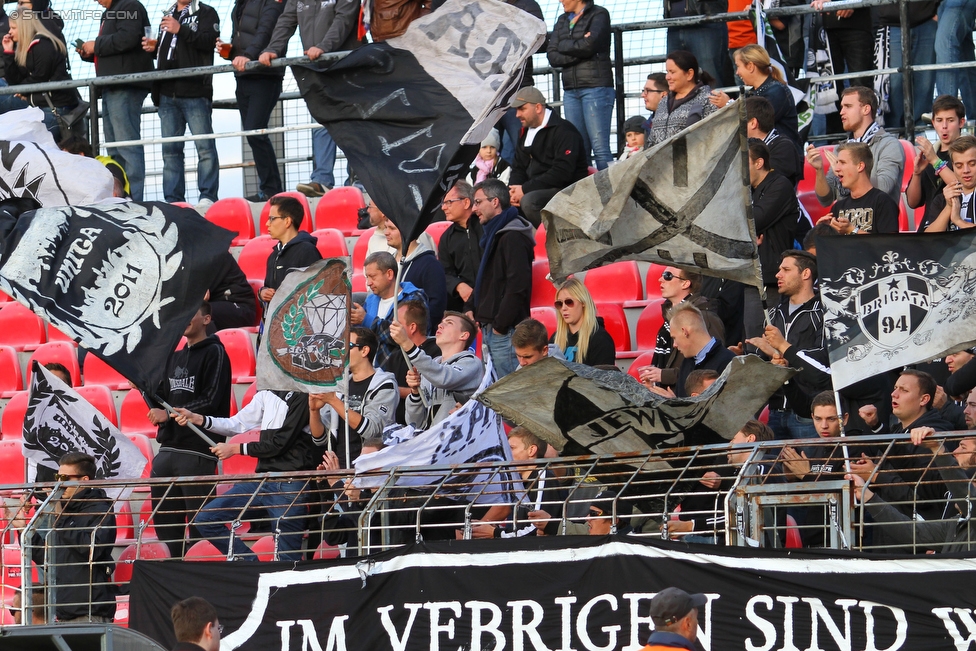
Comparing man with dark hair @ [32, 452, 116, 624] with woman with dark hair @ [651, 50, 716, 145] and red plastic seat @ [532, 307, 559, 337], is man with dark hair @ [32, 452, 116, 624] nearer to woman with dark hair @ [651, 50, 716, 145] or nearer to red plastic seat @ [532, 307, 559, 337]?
red plastic seat @ [532, 307, 559, 337]

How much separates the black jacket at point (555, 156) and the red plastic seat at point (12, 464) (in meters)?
4.09

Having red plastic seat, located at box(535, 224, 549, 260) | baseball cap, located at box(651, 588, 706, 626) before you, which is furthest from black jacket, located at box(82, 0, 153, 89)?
baseball cap, located at box(651, 588, 706, 626)

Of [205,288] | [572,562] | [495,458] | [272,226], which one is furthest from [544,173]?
[572,562]

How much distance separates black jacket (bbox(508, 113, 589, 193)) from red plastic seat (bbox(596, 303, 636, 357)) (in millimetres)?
1168

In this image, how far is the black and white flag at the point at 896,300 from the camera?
284 inches

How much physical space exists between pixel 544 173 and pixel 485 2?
9.33 feet

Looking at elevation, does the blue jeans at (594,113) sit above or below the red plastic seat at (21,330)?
above

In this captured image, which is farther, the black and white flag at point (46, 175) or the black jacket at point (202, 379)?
the black and white flag at point (46, 175)

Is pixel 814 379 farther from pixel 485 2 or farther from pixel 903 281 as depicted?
pixel 485 2

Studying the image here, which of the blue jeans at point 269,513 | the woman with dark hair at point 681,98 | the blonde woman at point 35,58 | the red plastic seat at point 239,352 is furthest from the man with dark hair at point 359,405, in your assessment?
the blonde woman at point 35,58

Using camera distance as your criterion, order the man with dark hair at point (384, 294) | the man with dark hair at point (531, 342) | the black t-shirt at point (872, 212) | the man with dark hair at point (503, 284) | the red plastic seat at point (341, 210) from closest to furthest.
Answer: the man with dark hair at point (531, 342)
the black t-shirt at point (872, 212)
the man with dark hair at point (384, 294)
the man with dark hair at point (503, 284)
the red plastic seat at point (341, 210)

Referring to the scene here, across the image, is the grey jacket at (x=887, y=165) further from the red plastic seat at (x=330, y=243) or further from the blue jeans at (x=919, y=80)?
the red plastic seat at (x=330, y=243)

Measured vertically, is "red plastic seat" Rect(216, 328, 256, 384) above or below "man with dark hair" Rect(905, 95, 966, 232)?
below

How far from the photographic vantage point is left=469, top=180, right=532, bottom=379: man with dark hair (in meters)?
10.3
